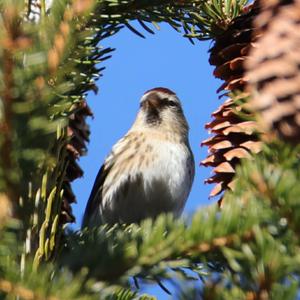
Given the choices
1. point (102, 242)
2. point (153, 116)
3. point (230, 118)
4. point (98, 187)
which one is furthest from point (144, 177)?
point (102, 242)

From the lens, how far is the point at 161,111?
10.2ft

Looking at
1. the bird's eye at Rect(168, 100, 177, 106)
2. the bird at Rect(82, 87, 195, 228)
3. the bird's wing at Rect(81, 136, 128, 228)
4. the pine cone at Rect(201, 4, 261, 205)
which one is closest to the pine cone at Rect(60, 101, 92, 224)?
the pine cone at Rect(201, 4, 261, 205)

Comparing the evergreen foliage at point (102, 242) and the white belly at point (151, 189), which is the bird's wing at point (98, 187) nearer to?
the white belly at point (151, 189)

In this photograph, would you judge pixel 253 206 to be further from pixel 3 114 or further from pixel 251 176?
pixel 3 114

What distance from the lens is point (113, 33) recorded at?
1.37m

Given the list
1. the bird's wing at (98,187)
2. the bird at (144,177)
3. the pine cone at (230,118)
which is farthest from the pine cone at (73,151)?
the bird's wing at (98,187)

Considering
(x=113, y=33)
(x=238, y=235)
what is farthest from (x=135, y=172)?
(x=238, y=235)

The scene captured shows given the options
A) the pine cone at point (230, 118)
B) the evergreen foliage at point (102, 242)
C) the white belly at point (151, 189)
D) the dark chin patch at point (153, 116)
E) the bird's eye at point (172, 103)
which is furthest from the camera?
the bird's eye at point (172, 103)

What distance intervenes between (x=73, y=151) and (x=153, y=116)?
1.19 m

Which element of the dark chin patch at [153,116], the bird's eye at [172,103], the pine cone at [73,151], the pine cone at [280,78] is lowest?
the pine cone at [280,78]

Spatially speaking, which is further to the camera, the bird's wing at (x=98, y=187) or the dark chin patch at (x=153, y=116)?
the dark chin patch at (x=153, y=116)

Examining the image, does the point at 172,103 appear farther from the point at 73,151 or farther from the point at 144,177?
the point at 73,151

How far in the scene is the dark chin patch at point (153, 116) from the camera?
2.99 m

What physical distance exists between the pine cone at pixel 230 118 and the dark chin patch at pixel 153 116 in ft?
3.70
